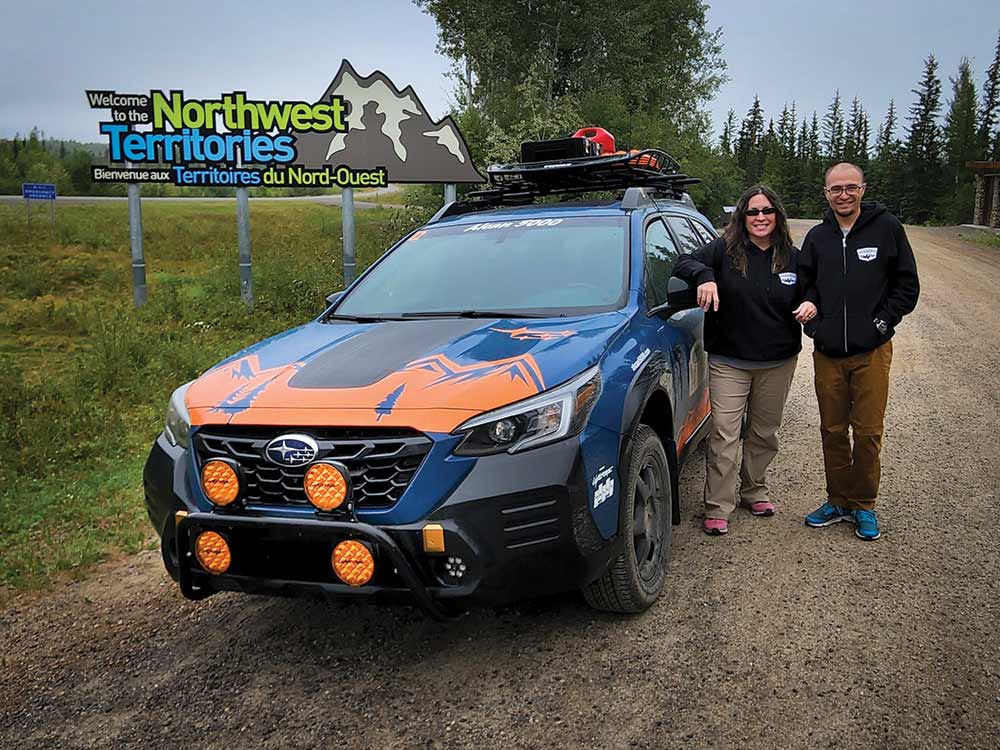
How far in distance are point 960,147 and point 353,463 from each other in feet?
258

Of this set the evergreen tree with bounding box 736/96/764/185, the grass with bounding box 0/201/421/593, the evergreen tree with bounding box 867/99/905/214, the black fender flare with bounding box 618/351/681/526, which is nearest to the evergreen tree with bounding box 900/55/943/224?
the evergreen tree with bounding box 867/99/905/214

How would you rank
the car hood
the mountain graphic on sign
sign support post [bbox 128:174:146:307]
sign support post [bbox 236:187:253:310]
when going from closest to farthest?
the car hood, sign support post [bbox 128:174:146:307], sign support post [bbox 236:187:253:310], the mountain graphic on sign

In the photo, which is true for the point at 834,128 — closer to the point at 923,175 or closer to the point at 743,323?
the point at 923,175

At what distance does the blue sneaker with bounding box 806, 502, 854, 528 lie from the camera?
4.80 m

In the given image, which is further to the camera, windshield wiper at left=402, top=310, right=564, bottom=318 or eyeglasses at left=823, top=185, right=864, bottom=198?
eyeglasses at left=823, top=185, right=864, bottom=198

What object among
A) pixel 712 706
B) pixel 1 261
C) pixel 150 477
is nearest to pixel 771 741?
pixel 712 706

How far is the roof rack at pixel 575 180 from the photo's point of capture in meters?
5.53

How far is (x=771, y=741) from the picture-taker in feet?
9.12

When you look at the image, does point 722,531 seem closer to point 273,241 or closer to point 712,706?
point 712,706

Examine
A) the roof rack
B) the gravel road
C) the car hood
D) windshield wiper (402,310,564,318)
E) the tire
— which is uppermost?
the roof rack

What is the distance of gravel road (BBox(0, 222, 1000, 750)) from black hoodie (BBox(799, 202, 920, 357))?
1108 millimetres

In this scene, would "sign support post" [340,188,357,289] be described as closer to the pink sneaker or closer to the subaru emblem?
the pink sneaker

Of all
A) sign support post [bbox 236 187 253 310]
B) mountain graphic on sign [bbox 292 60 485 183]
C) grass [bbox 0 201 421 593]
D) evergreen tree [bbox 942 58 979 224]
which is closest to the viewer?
grass [bbox 0 201 421 593]

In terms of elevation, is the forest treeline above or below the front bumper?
above
